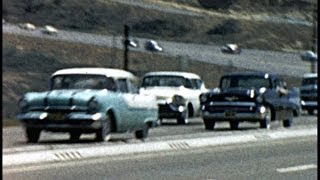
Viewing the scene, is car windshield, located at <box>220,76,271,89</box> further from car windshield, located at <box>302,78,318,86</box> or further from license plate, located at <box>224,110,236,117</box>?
car windshield, located at <box>302,78,318,86</box>

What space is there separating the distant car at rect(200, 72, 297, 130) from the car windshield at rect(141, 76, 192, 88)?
3.66 m

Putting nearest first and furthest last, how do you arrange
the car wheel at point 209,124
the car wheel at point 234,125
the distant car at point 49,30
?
the car wheel at point 209,124, the car wheel at point 234,125, the distant car at point 49,30

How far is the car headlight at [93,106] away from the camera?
21.1m

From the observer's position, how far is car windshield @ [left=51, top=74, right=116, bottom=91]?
22.3 meters

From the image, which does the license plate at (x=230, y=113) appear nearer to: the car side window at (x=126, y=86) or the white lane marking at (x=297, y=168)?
the car side window at (x=126, y=86)

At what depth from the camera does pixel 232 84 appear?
98.1 ft

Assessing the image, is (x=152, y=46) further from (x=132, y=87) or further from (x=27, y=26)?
(x=132, y=87)

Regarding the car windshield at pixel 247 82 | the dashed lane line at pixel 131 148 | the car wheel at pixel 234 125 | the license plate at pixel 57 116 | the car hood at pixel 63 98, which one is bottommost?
the dashed lane line at pixel 131 148

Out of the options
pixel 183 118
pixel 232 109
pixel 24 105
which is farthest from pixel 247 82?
pixel 24 105

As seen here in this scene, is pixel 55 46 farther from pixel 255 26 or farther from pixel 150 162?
pixel 150 162

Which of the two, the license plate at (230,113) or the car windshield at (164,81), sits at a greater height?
the car windshield at (164,81)

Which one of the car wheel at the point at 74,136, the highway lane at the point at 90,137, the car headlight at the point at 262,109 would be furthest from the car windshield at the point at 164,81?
the car wheel at the point at 74,136

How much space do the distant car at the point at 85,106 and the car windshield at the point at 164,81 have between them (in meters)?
9.82

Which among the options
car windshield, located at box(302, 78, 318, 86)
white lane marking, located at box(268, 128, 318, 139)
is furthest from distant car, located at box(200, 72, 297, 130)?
car windshield, located at box(302, 78, 318, 86)
